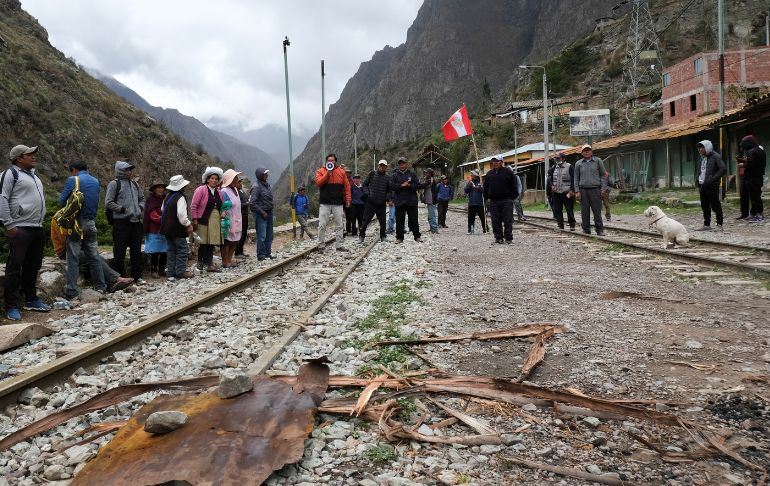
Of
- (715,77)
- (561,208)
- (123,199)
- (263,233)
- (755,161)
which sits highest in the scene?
(715,77)

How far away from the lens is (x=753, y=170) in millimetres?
11961

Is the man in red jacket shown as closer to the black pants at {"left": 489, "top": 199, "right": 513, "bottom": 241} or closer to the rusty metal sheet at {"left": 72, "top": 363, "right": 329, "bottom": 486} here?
the black pants at {"left": 489, "top": 199, "right": 513, "bottom": 241}

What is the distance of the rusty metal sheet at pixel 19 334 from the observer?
4883 millimetres

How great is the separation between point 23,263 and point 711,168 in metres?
12.2

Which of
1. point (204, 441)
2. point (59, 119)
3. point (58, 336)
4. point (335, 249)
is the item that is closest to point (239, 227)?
point (335, 249)

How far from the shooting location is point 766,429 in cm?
266

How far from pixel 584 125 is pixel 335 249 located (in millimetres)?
28911

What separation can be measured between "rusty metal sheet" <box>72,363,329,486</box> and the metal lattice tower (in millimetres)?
67153

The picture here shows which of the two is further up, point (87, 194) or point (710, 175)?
point (710, 175)

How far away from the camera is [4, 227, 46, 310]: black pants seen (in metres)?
6.30

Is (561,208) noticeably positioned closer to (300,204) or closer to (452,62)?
(300,204)

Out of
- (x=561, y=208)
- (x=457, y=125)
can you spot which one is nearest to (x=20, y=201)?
(x=457, y=125)

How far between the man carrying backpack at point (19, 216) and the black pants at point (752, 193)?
13463mm

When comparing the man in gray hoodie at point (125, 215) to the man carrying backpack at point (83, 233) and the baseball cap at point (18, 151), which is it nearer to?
the man carrying backpack at point (83, 233)
